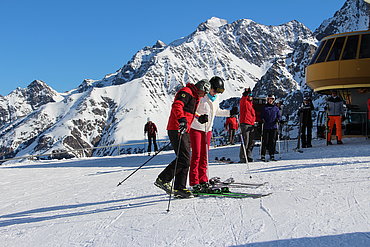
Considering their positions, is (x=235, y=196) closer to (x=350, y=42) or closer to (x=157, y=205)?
(x=157, y=205)

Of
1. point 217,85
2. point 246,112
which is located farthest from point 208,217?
point 246,112

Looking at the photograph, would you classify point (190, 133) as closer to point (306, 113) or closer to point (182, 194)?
point (182, 194)

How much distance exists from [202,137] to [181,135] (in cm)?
76

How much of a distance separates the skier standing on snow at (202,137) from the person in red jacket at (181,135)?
0.27 meters

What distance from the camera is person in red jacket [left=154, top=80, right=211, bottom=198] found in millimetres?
5602

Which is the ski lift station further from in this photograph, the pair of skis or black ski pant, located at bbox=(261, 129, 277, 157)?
the pair of skis

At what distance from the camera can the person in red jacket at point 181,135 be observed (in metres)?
5.60

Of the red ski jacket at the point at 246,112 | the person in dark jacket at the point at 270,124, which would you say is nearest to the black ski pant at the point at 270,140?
the person in dark jacket at the point at 270,124

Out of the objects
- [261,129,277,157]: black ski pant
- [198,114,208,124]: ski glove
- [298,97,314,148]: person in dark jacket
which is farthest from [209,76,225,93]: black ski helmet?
[298,97,314,148]: person in dark jacket

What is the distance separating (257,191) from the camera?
5957 millimetres

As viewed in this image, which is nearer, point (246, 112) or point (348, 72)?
point (246, 112)

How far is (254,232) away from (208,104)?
2.73 meters

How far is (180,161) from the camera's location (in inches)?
224

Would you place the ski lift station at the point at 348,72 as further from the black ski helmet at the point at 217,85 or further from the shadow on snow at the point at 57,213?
the shadow on snow at the point at 57,213
